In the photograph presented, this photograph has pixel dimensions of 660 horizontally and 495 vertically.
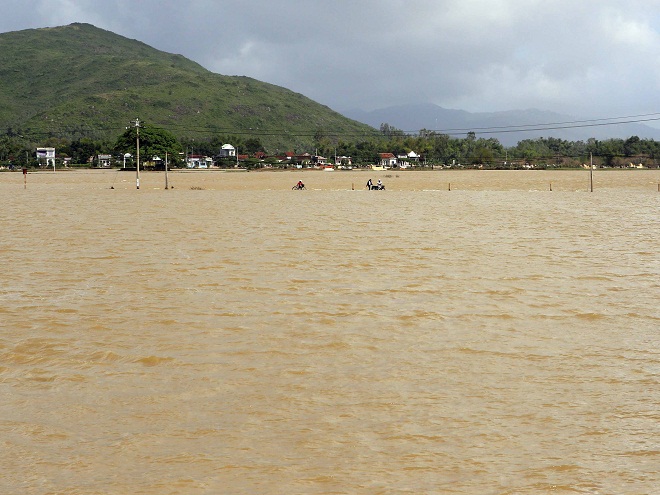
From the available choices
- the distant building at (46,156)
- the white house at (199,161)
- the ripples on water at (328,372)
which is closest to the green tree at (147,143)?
the distant building at (46,156)

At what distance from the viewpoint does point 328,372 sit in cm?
970

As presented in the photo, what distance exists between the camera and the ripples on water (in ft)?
22.3

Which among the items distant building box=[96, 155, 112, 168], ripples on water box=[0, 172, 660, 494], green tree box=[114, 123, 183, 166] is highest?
green tree box=[114, 123, 183, 166]

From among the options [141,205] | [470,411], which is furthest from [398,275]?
[141,205]

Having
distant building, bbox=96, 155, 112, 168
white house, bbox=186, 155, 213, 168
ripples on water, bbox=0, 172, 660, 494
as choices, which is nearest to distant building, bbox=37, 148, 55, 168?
distant building, bbox=96, 155, 112, 168

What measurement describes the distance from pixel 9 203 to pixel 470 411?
140ft

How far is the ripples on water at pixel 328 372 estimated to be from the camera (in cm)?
679

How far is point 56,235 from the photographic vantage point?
25.6m

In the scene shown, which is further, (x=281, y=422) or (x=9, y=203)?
(x=9, y=203)

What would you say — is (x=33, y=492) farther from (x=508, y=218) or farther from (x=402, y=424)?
(x=508, y=218)

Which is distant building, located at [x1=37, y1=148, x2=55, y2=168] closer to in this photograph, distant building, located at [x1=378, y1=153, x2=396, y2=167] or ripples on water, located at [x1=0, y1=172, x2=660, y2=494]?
distant building, located at [x1=378, y1=153, x2=396, y2=167]

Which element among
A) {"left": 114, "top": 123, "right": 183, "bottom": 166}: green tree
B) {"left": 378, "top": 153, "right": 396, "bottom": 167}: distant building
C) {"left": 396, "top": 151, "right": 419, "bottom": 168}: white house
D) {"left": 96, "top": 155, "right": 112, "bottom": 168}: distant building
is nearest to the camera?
{"left": 114, "top": 123, "right": 183, "bottom": 166}: green tree

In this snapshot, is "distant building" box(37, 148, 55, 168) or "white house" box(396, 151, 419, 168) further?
"white house" box(396, 151, 419, 168)

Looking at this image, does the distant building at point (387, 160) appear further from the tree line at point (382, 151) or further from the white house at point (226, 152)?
the white house at point (226, 152)
